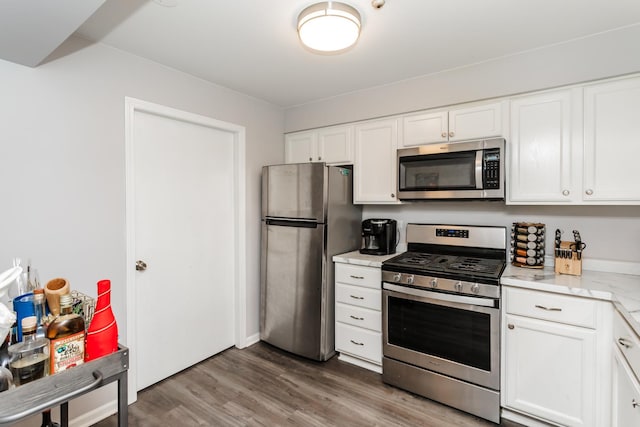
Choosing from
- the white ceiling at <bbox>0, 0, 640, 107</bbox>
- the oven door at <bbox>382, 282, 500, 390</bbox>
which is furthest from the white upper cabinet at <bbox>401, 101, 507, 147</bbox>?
the oven door at <bbox>382, 282, 500, 390</bbox>

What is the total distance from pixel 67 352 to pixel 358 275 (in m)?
1.95

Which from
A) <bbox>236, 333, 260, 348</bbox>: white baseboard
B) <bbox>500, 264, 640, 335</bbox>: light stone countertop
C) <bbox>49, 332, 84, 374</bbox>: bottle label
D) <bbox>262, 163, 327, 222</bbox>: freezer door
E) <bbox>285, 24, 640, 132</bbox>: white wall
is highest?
<bbox>285, 24, 640, 132</bbox>: white wall

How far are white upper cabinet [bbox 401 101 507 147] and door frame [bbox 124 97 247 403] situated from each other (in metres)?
1.54

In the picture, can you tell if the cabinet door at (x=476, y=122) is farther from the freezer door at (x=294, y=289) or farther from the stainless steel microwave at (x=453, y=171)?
the freezer door at (x=294, y=289)

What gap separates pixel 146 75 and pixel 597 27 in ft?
9.67

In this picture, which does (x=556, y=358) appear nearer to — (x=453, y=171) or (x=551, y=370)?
(x=551, y=370)

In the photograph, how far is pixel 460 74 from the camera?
7.89ft

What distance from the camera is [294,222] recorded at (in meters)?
2.85

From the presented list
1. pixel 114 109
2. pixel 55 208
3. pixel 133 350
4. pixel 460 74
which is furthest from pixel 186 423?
pixel 460 74

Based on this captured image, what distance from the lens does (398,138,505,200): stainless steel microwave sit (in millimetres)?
2201

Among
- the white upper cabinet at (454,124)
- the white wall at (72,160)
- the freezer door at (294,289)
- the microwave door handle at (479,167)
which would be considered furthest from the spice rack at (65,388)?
the white upper cabinet at (454,124)

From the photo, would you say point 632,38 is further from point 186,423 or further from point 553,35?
point 186,423

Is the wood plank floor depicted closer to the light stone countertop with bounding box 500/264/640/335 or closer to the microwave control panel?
the light stone countertop with bounding box 500/264/640/335

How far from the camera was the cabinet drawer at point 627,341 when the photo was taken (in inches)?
51.7
